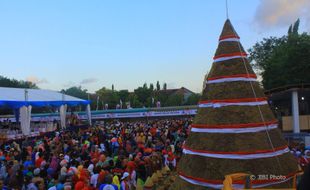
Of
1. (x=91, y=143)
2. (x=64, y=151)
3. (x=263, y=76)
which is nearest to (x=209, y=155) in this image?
(x=64, y=151)

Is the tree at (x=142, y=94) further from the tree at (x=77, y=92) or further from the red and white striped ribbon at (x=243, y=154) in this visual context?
the red and white striped ribbon at (x=243, y=154)

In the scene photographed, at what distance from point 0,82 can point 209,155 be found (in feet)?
247

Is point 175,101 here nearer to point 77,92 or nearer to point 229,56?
point 77,92

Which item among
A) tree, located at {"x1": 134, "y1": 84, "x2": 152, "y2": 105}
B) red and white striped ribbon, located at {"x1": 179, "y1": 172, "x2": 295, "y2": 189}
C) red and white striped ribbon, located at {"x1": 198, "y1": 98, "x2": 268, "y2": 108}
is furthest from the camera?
tree, located at {"x1": 134, "y1": 84, "x2": 152, "y2": 105}

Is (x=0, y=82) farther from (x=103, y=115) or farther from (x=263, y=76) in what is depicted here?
(x=263, y=76)

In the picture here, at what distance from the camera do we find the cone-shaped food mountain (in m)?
7.01

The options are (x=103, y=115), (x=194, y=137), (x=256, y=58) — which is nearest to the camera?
(x=194, y=137)

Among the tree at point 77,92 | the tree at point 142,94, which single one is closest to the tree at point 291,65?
the tree at point 142,94

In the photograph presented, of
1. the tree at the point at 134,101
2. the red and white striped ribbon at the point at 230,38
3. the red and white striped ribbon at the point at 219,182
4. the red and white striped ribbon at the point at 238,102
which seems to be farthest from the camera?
the tree at the point at 134,101

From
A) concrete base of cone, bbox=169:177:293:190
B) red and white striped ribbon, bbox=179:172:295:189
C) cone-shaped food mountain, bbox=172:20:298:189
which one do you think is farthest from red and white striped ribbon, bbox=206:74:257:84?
concrete base of cone, bbox=169:177:293:190

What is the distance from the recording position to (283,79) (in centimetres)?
3753

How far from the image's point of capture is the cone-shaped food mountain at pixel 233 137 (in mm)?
7008

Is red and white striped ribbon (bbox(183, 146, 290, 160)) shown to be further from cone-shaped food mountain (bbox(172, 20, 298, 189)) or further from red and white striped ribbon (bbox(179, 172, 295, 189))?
red and white striped ribbon (bbox(179, 172, 295, 189))

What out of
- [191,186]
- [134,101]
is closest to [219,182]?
[191,186]
